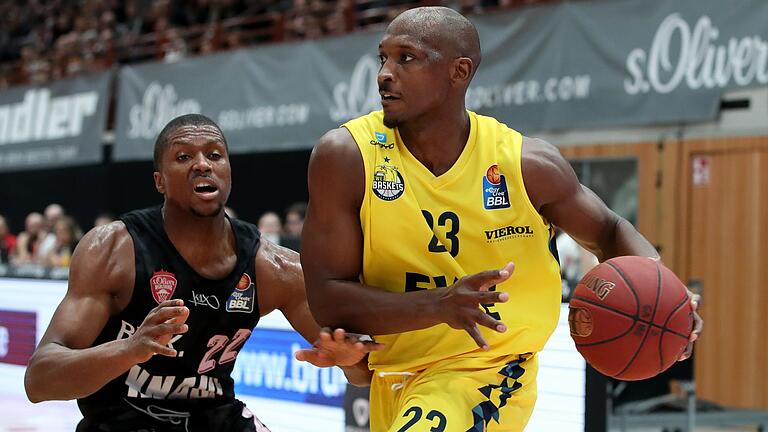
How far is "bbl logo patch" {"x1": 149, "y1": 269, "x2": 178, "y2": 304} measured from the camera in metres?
3.81

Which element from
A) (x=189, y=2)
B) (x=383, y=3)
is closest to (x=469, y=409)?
(x=383, y=3)

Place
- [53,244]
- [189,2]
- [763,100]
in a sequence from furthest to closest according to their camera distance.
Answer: [189,2] → [53,244] → [763,100]

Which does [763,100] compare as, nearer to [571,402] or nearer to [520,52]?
[520,52]

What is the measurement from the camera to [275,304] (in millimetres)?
4125

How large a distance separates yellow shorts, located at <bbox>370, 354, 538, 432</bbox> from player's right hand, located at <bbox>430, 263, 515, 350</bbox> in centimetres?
32

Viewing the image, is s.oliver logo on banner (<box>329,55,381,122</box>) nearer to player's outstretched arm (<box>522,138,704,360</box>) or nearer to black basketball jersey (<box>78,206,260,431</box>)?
black basketball jersey (<box>78,206,260,431</box>)

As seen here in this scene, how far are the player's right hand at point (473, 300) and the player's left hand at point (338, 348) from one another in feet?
1.05

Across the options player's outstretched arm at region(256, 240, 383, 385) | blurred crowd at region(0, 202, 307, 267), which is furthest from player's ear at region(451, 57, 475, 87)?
blurred crowd at region(0, 202, 307, 267)

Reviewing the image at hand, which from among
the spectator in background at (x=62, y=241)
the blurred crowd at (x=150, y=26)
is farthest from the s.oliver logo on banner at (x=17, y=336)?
the blurred crowd at (x=150, y=26)

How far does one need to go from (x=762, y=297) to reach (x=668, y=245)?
1.10m

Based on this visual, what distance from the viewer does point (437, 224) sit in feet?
11.0

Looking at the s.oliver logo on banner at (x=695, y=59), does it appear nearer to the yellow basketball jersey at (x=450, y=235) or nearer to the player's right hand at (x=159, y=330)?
the yellow basketball jersey at (x=450, y=235)

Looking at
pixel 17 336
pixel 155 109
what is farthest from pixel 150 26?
pixel 17 336

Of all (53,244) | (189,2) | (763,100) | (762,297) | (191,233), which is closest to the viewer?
(191,233)
